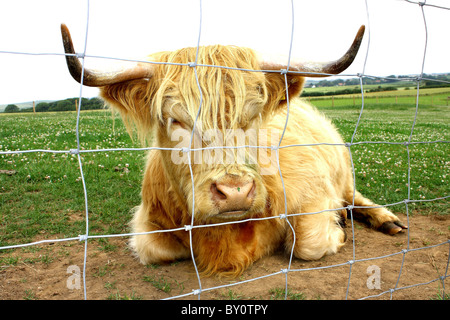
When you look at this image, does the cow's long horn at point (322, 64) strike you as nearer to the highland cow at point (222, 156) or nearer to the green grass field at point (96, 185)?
the highland cow at point (222, 156)

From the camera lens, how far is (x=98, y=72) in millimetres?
2439

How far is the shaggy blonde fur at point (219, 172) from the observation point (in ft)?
8.67

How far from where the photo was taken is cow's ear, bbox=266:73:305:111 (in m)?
2.98

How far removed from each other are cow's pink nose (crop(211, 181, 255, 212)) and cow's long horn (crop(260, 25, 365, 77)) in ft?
2.90

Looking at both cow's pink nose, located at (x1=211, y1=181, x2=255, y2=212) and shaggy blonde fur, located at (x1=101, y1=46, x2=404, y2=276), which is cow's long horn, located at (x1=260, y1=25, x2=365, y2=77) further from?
cow's pink nose, located at (x1=211, y1=181, x2=255, y2=212)

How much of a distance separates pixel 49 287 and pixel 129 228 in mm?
1310

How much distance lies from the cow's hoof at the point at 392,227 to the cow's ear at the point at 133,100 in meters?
2.77

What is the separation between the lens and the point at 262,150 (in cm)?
316

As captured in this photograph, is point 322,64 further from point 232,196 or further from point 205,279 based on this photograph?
point 205,279

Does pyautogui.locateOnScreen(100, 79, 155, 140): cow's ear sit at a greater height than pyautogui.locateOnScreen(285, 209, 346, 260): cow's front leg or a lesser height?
greater

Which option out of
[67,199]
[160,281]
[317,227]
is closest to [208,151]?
[160,281]

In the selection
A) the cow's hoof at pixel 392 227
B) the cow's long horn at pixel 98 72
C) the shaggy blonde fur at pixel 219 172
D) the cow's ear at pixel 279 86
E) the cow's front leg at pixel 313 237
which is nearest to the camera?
the cow's long horn at pixel 98 72

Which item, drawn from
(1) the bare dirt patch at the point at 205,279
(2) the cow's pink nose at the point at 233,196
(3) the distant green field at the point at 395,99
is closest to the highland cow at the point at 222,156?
(2) the cow's pink nose at the point at 233,196

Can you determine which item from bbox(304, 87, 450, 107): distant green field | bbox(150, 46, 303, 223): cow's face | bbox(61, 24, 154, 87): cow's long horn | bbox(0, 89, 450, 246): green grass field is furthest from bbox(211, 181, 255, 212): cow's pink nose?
bbox(304, 87, 450, 107): distant green field
